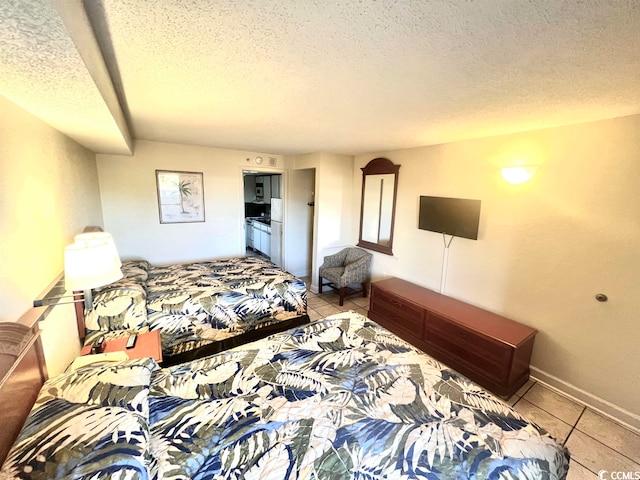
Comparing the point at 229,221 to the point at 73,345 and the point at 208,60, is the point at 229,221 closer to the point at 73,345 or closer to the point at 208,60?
the point at 73,345

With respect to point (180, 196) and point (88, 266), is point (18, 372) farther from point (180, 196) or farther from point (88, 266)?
point (180, 196)

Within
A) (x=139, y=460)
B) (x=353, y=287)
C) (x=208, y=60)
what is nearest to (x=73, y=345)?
(x=139, y=460)

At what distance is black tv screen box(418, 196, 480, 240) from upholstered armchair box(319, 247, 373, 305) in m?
1.12

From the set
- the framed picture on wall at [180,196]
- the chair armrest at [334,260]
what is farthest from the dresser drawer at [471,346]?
the framed picture on wall at [180,196]

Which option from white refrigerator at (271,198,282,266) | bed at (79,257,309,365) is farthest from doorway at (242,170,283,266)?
bed at (79,257,309,365)

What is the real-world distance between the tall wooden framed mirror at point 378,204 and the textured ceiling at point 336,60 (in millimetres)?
1658

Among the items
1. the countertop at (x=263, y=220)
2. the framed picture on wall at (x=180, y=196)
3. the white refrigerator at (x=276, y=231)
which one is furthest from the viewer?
the countertop at (x=263, y=220)

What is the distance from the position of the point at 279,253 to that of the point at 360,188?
2036 millimetres

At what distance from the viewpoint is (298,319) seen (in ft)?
10.1

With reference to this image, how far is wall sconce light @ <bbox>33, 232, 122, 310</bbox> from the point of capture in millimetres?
1354

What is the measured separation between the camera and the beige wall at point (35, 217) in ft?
3.72

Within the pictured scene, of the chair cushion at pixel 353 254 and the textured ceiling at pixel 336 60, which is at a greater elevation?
the textured ceiling at pixel 336 60

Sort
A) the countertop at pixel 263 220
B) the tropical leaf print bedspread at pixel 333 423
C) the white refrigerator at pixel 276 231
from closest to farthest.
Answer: the tropical leaf print bedspread at pixel 333 423 → the white refrigerator at pixel 276 231 → the countertop at pixel 263 220

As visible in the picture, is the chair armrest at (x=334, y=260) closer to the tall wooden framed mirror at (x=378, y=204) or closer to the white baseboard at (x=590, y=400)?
the tall wooden framed mirror at (x=378, y=204)
